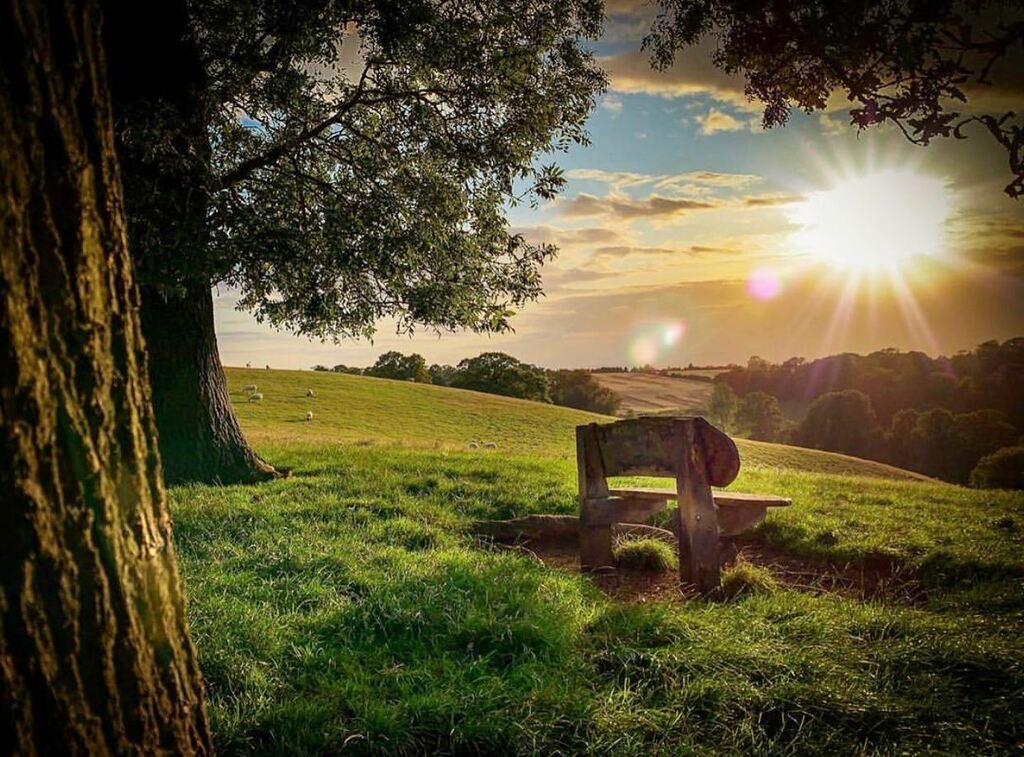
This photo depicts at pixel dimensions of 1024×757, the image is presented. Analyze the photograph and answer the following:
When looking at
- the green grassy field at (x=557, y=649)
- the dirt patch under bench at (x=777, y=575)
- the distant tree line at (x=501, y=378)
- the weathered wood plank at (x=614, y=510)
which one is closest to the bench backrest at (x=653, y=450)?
the weathered wood plank at (x=614, y=510)

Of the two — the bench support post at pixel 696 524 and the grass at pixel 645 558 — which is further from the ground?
the bench support post at pixel 696 524

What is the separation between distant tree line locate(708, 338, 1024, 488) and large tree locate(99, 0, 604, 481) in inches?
1404

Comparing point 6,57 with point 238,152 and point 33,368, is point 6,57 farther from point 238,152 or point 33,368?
point 238,152

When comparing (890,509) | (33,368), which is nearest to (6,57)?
→ (33,368)

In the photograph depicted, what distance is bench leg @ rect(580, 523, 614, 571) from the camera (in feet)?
27.3

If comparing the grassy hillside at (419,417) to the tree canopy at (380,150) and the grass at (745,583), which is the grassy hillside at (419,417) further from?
the grass at (745,583)

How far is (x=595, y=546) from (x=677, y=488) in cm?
128

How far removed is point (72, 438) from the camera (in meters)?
2.47

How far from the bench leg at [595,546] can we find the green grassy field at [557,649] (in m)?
0.80

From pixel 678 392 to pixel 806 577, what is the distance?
81.4 metres

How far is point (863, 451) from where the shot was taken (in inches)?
2456

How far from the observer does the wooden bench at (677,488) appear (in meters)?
7.45

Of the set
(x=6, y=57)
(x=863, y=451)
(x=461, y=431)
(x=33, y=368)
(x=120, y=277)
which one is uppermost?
(x=6, y=57)

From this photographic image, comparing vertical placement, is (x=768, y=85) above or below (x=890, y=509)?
above
